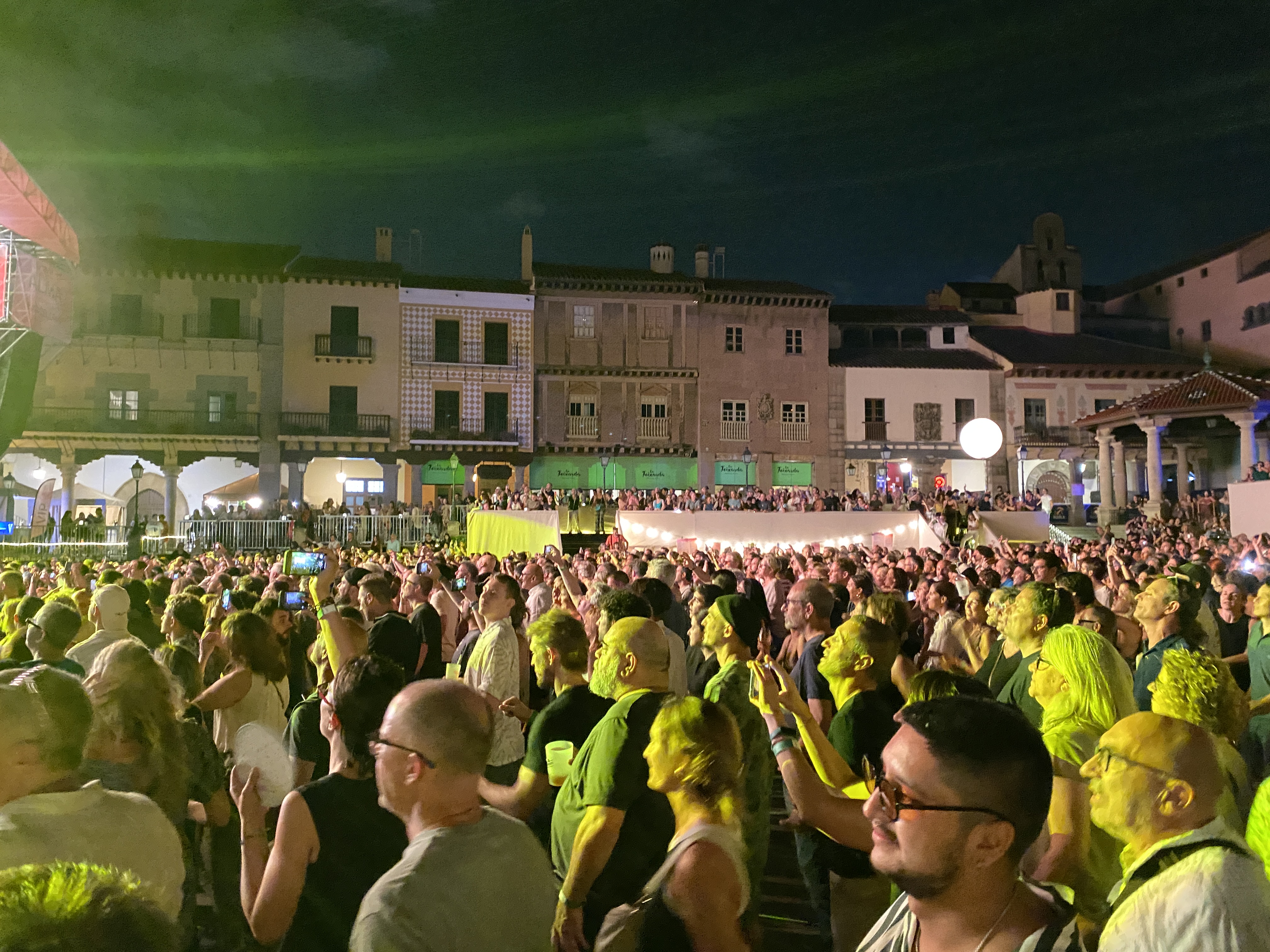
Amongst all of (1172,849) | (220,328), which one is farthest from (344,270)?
(1172,849)

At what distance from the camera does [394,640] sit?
470 cm

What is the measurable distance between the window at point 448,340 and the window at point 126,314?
34.9 feet

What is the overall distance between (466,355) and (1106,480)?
23001mm

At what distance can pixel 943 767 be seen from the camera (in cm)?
188

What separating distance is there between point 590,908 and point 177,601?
4.74m

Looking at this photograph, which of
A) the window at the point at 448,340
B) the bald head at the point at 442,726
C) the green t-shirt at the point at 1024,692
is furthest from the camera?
the window at the point at 448,340

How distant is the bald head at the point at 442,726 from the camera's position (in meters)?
2.37

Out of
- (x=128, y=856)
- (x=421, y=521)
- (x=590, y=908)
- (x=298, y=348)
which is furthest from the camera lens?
(x=298, y=348)

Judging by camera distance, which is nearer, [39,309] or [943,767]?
[943,767]

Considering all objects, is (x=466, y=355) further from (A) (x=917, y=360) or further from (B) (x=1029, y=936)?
(B) (x=1029, y=936)

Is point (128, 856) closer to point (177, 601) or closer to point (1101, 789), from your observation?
point (1101, 789)

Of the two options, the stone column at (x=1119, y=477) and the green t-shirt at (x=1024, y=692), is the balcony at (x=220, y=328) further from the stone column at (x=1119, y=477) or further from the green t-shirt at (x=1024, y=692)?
the green t-shirt at (x=1024, y=692)

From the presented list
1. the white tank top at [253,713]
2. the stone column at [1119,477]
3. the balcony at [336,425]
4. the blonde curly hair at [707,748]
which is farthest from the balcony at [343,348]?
the blonde curly hair at [707,748]

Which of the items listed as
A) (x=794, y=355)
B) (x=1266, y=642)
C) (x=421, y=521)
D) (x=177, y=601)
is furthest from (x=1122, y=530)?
(x=177, y=601)
